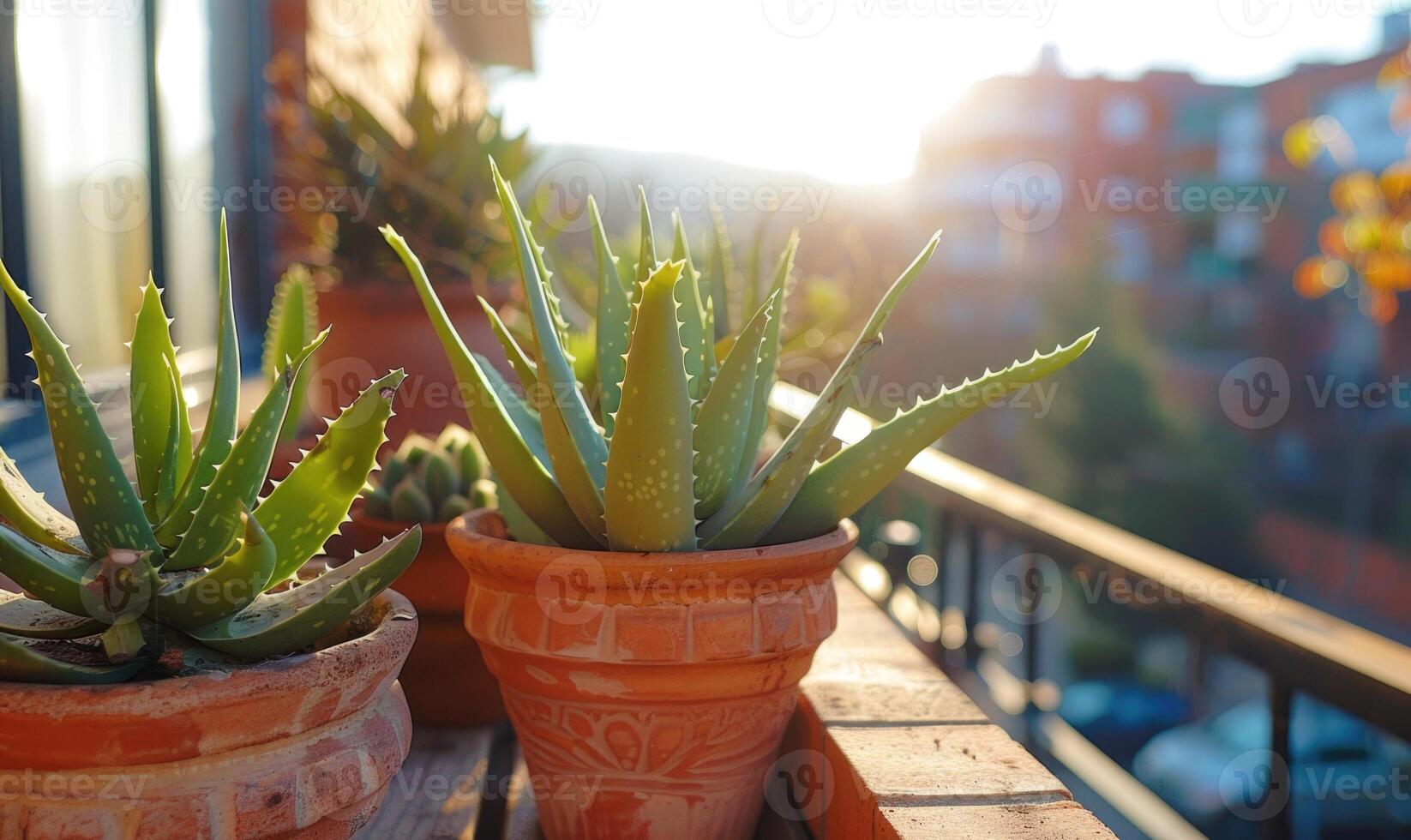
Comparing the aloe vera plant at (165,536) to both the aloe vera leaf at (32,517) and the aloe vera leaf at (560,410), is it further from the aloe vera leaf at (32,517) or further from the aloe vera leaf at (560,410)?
the aloe vera leaf at (560,410)

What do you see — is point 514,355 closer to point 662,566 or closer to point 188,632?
point 662,566

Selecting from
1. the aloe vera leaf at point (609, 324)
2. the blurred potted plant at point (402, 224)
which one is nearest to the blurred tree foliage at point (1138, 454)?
the blurred potted plant at point (402, 224)

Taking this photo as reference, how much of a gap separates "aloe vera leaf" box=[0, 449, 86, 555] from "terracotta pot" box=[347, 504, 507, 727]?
41 centimetres

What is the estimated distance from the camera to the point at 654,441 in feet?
2.55

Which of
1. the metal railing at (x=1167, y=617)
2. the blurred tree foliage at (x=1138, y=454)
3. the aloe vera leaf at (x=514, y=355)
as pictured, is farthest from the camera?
the blurred tree foliage at (x=1138, y=454)

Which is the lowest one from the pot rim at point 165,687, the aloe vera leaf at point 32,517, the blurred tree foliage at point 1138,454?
the blurred tree foliage at point 1138,454

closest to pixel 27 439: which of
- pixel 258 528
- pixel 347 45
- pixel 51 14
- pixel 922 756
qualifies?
pixel 51 14

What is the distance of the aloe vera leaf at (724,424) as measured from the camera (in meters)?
0.87

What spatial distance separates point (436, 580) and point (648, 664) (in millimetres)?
410

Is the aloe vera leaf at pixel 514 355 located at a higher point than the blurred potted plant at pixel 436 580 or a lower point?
higher

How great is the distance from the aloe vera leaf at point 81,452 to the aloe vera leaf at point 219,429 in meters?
0.05

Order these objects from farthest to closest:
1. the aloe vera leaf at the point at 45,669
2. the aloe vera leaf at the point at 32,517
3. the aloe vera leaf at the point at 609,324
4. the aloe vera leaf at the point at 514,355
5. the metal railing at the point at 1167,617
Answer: the metal railing at the point at 1167,617 < the aloe vera leaf at the point at 609,324 < the aloe vera leaf at the point at 514,355 < the aloe vera leaf at the point at 32,517 < the aloe vera leaf at the point at 45,669

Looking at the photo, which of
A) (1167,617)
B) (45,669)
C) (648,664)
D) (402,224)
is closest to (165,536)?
(45,669)

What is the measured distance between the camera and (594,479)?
2.98 ft
